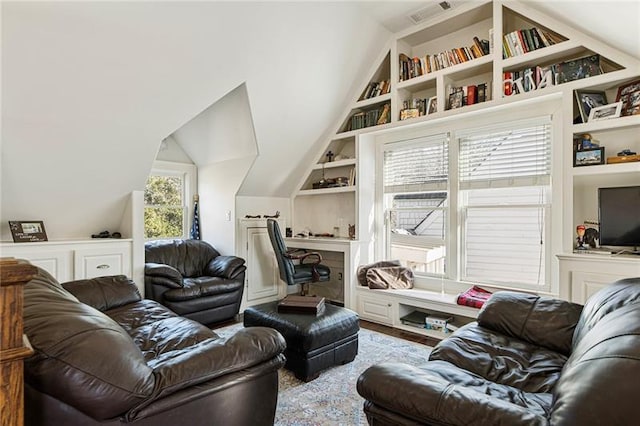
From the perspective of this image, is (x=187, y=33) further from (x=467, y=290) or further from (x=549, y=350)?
(x=467, y=290)

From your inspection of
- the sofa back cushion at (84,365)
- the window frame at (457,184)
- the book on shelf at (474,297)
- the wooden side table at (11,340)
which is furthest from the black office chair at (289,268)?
the wooden side table at (11,340)

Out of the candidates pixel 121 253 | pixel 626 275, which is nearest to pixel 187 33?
pixel 121 253

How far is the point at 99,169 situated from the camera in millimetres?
3305

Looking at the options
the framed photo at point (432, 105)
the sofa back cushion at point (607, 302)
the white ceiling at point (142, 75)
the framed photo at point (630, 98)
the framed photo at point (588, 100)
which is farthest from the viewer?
the framed photo at point (432, 105)

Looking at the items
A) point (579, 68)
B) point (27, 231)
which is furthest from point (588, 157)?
point (27, 231)

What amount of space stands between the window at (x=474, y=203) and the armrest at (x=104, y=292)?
3.00m

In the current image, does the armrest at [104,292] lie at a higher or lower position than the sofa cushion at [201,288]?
higher

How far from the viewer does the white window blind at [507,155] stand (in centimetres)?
322

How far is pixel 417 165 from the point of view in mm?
4152

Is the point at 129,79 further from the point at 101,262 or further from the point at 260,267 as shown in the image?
the point at 260,267

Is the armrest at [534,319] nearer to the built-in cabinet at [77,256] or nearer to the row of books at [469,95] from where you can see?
the row of books at [469,95]

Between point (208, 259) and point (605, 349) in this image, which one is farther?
point (208, 259)

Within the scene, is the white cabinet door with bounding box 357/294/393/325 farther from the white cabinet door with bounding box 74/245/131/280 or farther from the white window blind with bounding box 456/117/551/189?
the white cabinet door with bounding box 74/245/131/280

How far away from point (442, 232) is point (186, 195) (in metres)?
3.52
